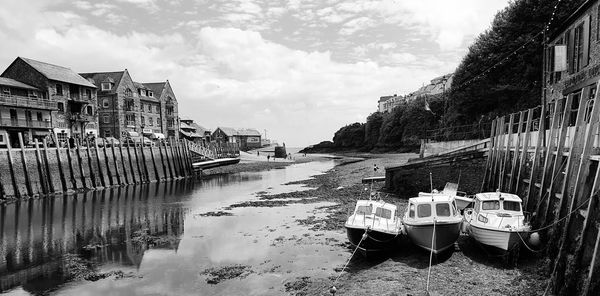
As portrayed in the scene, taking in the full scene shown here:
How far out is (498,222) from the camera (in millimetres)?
16953

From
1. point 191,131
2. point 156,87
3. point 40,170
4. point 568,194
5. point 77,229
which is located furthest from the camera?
point 191,131

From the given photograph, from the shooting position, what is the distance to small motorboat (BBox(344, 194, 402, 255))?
17.6m

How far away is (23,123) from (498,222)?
5804cm

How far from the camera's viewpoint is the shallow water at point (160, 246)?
1644 cm

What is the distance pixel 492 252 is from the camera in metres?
16.7

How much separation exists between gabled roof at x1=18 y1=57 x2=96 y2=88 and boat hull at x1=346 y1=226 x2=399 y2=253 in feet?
193

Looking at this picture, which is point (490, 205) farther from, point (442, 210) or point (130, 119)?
point (130, 119)

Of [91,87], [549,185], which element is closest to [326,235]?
A: [549,185]

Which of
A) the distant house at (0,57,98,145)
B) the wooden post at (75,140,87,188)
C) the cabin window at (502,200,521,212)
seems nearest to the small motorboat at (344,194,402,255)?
the cabin window at (502,200,521,212)

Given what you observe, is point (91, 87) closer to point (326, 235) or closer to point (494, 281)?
point (326, 235)

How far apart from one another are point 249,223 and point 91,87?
53189 millimetres

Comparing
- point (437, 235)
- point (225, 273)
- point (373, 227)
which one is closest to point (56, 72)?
point (225, 273)

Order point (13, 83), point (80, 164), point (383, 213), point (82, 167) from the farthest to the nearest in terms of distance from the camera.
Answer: point (13, 83) < point (82, 167) < point (80, 164) < point (383, 213)

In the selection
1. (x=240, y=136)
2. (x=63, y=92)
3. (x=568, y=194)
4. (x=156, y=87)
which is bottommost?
(x=240, y=136)
